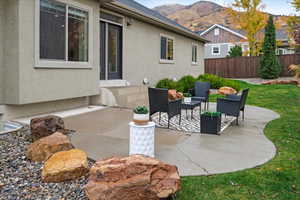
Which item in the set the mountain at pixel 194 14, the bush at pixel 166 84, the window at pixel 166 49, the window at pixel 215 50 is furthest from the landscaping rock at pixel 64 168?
the mountain at pixel 194 14

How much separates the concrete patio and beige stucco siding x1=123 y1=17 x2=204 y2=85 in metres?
4.28

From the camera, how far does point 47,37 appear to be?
670 centimetres

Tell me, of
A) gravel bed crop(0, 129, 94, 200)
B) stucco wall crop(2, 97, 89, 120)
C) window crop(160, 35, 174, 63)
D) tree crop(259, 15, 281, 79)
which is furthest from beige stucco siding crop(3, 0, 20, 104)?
tree crop(259, 15, 281, 79)

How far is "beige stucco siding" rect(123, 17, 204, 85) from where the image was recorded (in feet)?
36.0

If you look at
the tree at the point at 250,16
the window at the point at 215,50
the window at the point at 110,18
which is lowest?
the window at the point at 110,18

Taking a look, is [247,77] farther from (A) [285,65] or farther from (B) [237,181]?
(B) [237,181]

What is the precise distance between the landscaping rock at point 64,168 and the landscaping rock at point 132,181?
57 cm

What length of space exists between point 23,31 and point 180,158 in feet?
14.2

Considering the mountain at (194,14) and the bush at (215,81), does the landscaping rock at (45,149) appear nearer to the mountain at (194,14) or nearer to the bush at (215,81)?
the bush at (215,81)

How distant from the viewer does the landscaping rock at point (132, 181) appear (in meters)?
2.80

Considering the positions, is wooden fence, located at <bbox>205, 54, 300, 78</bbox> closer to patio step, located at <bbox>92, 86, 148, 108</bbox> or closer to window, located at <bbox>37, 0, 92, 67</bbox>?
patio step, located at <bbox>92, 86, 148, 108</bbox>

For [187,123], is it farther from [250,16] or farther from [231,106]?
[250,16]

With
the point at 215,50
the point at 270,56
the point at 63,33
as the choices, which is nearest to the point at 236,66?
the point at 270,56

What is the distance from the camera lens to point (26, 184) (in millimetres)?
3355
